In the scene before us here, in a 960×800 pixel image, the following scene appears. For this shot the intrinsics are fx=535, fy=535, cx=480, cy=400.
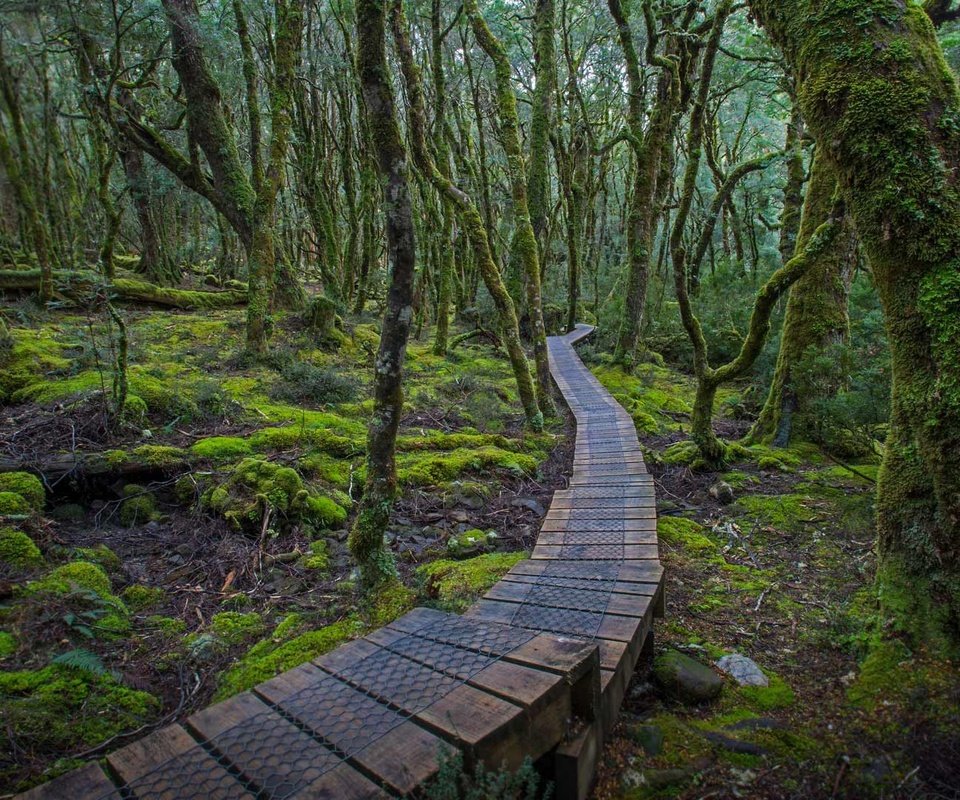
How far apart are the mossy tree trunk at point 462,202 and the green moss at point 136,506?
5.06 m

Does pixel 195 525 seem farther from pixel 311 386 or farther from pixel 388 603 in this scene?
pixel 311 386

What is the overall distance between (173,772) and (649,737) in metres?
2.04

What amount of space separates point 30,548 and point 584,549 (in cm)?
412

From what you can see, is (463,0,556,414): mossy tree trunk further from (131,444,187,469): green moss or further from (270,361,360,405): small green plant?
(131,444,187,469): green moss

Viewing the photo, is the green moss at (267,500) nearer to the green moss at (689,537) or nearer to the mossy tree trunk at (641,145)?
the green moss at (689,537)

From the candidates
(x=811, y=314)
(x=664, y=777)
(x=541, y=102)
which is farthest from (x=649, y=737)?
(x=541, y=102)

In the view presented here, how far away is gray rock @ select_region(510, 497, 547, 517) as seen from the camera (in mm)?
6279

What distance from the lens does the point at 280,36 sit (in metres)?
9.50

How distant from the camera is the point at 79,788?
5.42 ft

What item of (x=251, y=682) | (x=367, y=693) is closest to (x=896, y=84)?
(x=367, y=693)

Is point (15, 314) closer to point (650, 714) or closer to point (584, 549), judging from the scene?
point (584, 549)

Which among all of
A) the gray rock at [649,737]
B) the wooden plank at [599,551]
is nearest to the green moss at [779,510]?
the wooden plank at [599,551]

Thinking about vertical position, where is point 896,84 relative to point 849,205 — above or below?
above

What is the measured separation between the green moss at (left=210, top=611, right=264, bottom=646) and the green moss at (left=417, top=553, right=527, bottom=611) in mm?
1213
